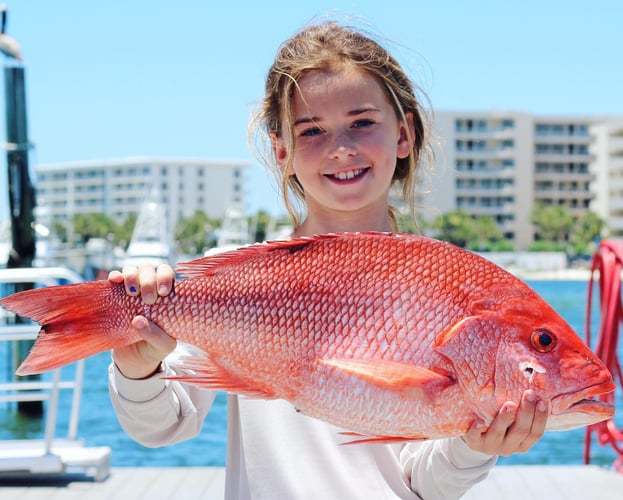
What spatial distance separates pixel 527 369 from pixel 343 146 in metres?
0.67

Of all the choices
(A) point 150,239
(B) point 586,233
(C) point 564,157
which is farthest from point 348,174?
(C) point 564,157

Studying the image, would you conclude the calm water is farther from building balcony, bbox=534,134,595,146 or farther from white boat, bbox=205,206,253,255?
building balcony, bbox=534,134,595,146

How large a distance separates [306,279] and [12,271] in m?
2.78

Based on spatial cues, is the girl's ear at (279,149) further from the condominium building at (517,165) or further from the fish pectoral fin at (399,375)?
the condominium building at (517,165)

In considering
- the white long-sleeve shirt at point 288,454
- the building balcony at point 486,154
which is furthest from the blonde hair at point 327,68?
the building balcony at point 486,154

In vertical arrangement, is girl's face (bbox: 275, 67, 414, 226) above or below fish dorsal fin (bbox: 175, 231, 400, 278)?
above

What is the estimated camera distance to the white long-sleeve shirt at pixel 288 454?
1.76 metres

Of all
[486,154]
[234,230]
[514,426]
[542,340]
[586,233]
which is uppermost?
[542,340]

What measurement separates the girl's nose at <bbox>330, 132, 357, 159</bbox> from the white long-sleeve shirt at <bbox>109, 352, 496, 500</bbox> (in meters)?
0.55

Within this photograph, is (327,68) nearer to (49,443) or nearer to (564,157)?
(49,443)

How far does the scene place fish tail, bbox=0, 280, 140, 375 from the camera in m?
1.37

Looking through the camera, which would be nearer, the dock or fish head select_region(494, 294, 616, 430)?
fish head select_region(494, 294, 616, 430)

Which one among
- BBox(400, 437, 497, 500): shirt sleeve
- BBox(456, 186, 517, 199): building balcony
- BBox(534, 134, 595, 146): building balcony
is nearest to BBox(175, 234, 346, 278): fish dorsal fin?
BBox(400, 437, 497, 500): shirt sleeve

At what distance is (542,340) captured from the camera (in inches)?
51.8
